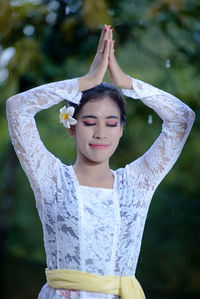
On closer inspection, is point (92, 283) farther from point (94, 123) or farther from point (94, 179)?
point (94, 123)

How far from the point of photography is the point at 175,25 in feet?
13.0

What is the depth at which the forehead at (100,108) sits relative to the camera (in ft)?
5.32

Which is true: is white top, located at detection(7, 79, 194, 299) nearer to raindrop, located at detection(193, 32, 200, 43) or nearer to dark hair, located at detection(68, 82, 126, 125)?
dark hair, located at detection(68, 82, 126, 125)

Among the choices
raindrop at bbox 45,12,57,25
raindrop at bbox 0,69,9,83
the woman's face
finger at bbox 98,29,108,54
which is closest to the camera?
finger at bbox 98,29,108,54

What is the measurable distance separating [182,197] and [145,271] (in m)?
0.69

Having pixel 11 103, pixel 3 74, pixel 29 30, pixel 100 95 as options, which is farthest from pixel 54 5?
pixel 11 103

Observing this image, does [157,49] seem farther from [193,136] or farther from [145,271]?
[145,271]

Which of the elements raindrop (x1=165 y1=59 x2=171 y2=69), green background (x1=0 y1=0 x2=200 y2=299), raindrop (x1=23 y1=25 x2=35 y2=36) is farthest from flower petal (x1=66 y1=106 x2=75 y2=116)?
raindrop (x1=23 y1=25 x2=35 y2=36)

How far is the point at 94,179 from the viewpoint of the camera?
166 cm

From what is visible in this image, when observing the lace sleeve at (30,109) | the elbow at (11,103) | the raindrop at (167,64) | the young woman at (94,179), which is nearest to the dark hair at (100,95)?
the young woman at (94,179)

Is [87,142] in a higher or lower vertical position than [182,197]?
higher

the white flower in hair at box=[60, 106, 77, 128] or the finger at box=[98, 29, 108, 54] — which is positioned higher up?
the finger at box=[98, 29, 108, 54]

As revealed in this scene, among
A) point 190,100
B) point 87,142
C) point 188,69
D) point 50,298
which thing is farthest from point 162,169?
point 188,69

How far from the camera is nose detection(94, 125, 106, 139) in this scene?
5.29 ft
